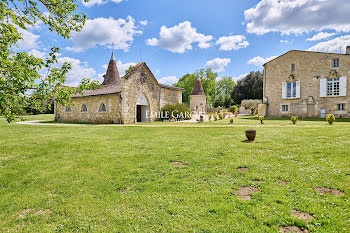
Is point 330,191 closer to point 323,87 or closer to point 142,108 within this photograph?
point 142,108

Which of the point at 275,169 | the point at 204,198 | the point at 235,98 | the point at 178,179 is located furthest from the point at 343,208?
the point at 235,98

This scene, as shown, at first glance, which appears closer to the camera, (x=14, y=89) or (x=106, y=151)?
(x=14, y=89)

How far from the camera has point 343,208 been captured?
137 inches

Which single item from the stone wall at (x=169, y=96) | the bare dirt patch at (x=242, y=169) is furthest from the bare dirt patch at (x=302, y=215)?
the stone wall at (x=169, y=96)

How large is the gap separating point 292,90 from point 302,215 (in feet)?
88.9

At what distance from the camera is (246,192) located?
4.24 meters

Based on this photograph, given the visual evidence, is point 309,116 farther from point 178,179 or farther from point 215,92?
point 215,92

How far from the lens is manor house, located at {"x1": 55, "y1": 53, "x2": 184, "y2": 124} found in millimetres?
20938

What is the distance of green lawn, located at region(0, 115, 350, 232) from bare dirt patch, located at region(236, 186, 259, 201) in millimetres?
101

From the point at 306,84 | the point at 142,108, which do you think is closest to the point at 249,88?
the point at 306,84

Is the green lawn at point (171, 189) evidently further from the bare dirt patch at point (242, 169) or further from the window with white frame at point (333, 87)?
the window with white frame at point (333, 87)

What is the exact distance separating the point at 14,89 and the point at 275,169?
6.98 m

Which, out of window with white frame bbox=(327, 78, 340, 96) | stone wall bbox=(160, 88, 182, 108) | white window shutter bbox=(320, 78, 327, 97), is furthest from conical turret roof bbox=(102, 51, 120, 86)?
window with white frame bbox=(327, 78, 340, 96)

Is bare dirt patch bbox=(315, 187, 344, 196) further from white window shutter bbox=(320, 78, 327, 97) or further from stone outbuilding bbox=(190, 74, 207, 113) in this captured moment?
stone outbuilding bbox=(190, 74, 207, 113)
